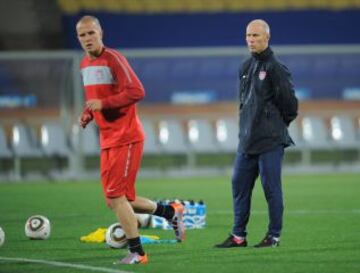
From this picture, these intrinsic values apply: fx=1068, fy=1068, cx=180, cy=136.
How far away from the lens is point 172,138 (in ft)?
73.0

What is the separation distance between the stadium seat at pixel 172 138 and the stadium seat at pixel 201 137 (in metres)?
0.17

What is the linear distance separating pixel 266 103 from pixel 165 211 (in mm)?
1357

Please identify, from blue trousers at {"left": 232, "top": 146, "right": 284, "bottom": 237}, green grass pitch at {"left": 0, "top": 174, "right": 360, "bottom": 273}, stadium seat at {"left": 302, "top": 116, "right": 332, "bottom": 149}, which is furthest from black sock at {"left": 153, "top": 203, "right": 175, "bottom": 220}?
stadium seat at {"left": 302, "top": 116, "right": 332, "bottom": 149}

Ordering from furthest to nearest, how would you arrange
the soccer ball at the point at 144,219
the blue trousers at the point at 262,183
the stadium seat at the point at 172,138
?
1. the stadium seat at the point at 172,138
2. the soccer ball at the point at 144,219
3. the blue trousers at the point at 262,183

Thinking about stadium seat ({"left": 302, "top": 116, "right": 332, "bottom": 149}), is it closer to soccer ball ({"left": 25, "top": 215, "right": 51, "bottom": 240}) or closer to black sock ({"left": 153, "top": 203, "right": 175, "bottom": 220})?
soccer ball ({"left": 25, "top": 215, "right": 51, "bottom": 240})

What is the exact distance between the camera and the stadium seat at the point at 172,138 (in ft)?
72.7

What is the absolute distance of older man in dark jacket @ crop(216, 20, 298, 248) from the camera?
9.59 m

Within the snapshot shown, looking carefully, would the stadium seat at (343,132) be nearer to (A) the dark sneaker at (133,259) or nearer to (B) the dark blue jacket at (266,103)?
(B) the dark blue jacket at (266,103)

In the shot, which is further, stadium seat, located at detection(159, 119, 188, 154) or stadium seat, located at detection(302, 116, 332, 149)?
Answer: stadium seat, located at detection(302, 116, 332, 149)

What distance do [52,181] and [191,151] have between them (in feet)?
9.68

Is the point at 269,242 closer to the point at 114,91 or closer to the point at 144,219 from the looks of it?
the point at 114,91

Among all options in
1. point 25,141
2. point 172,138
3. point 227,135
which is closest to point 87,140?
point 25,141

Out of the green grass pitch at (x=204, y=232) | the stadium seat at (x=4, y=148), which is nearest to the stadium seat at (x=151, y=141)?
the green grass pitch at (x=204, y=232)

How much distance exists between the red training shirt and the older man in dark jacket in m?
1.38
